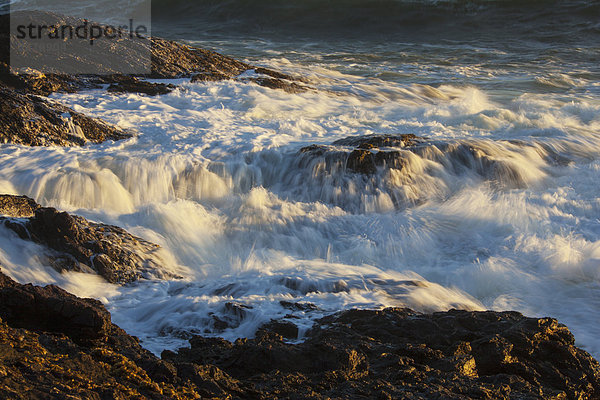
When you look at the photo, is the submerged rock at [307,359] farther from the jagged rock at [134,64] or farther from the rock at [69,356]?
the jagged rock at [134,64]

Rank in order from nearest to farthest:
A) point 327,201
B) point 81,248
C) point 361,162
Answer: point 81,248 < point 327,201 < point 361,162

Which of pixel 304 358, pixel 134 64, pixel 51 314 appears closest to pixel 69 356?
pixel 51 314

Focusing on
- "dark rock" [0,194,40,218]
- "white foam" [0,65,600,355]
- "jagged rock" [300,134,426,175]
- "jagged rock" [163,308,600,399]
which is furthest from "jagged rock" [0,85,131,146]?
"jagged rock" [163,308,600,399]

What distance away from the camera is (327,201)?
6.40 metres

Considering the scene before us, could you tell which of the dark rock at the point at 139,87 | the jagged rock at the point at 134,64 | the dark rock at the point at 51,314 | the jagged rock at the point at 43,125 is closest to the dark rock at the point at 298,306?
the dark rock at the point at 51,314

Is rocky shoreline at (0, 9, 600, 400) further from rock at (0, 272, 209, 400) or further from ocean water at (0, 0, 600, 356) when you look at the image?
ocean water at (0, 0, 600, 356)

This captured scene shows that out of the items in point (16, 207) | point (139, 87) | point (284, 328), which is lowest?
point (284, 328)

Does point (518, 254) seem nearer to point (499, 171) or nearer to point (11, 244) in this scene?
point (499, 171)

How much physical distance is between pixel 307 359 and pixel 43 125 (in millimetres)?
5172

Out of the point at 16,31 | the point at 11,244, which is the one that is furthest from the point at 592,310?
the point at 16,31

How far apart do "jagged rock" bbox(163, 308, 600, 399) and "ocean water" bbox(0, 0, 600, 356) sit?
46 centimetres

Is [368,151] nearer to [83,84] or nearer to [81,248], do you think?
[81,248]

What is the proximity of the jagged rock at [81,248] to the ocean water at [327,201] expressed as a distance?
0.10 m

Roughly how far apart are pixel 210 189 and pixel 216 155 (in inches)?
26.3
